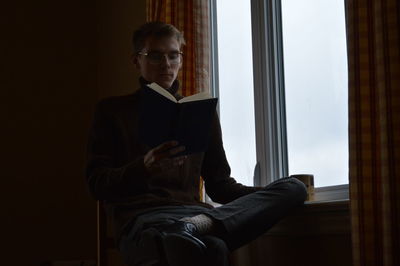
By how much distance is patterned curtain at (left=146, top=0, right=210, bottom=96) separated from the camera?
125 inches

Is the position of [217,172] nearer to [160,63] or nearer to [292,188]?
[292,188]

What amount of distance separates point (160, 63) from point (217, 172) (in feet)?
1.60

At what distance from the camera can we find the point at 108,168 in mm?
2229

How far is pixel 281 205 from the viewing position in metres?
2.20

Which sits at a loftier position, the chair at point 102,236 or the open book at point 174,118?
the open book at point 174,118

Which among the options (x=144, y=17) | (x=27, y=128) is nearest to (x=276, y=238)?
(x=144, y=17)

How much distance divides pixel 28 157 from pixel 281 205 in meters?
2.56

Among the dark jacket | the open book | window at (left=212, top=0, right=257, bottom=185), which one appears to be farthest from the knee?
window at (left=212, top=0, right=257, bottom=185)

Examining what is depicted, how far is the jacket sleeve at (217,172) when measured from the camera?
8.23 ft

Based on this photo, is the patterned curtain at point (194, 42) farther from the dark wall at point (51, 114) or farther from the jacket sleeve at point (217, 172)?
the dark wall at point (51, 114)

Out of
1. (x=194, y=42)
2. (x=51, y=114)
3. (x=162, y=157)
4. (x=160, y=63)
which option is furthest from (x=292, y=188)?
(x=51, y=114)

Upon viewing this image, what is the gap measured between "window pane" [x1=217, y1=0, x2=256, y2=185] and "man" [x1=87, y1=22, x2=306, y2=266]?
697 mm

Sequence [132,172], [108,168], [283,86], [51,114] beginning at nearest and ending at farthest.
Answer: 1. [132,172]
2. [108,168]
3. [283,86]
4. [51,114]

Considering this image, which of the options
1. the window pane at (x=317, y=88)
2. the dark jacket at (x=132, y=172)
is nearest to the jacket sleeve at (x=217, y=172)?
the dark jacket at (x=132, y=172)
